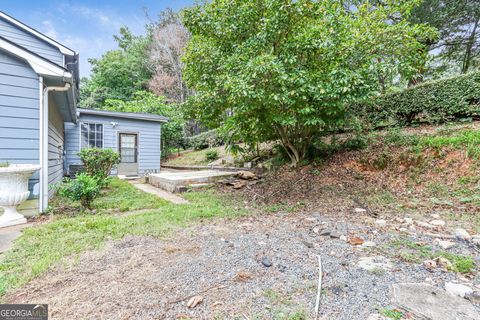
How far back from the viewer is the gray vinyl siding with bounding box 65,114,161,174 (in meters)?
8.23

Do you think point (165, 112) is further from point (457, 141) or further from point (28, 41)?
point (457, 141)

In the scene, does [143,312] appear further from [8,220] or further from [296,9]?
[296,9]

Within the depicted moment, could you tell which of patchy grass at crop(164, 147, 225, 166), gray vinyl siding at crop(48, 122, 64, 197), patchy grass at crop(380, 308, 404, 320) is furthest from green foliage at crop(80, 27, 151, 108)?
patchy grass at crop(380, 308, 404, 320)

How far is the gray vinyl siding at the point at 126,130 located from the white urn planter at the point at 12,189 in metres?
5.01

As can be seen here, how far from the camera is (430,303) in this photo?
1523 mm

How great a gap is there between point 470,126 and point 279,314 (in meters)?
6.36

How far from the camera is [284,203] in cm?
451

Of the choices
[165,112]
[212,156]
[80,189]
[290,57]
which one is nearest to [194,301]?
[80,189]

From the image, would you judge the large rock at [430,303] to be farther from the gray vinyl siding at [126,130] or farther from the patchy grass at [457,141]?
the gray vinyl siding at [126,130]

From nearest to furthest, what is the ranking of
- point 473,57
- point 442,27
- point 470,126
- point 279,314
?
point 279,314 → point 470,126 → point 442,27 → point 473,57

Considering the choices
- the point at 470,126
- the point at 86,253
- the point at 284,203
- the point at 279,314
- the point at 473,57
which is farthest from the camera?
the point at 473,57

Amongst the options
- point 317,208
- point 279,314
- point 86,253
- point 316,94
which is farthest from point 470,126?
point 86,253

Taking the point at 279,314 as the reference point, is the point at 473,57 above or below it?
above

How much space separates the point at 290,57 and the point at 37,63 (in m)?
4.23
